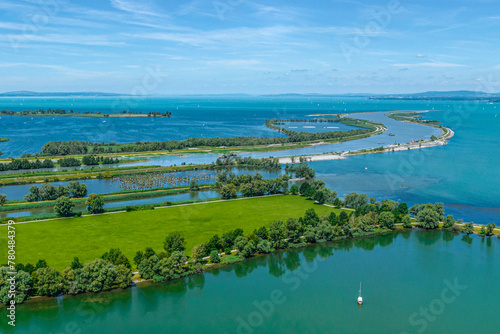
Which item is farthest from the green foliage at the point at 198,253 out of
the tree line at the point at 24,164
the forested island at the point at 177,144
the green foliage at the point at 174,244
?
the forested island at the point at 177,144

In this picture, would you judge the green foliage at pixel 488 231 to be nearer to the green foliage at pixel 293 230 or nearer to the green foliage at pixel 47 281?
the green foliage at pixel 293 230

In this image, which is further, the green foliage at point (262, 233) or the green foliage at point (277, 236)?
the green foliage at point (262, 233)

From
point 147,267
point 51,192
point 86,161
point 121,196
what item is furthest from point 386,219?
point 86,161

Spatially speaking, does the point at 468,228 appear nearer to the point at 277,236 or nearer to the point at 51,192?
the point at 277,236

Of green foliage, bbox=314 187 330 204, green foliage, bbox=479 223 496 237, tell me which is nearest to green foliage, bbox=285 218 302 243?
green foliage, bbox=314 187 330 204

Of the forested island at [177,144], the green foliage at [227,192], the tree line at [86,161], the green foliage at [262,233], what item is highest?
the forested island at [177,144]
